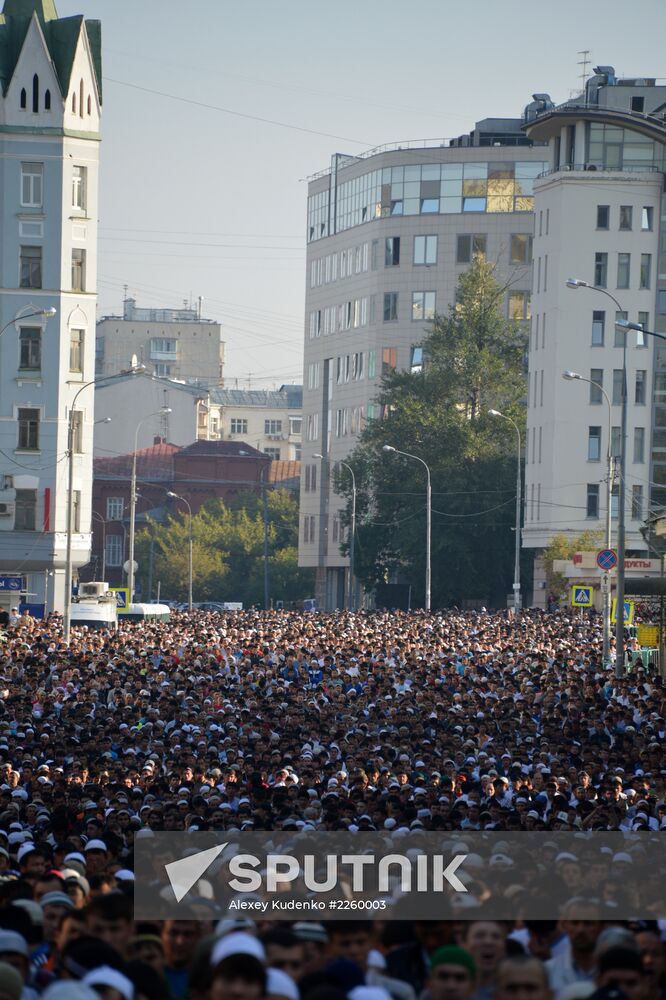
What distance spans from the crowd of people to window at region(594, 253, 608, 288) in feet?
102

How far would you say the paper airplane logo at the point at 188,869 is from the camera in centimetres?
1028

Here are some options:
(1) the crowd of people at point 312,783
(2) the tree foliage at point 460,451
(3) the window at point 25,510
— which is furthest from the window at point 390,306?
(1) the crowd of people at point 312,783

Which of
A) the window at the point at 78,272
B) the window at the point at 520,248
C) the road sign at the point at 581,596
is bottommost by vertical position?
the road sign at the point at 581,596

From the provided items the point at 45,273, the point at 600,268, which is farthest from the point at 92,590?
the point at 600,268

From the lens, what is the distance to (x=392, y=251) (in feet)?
337

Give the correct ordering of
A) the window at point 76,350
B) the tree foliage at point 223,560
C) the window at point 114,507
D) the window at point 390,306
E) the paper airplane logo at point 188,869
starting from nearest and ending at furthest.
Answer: the paper airplane logo at point 188,869
the window at point 76,350
the window at point 390,306
the tree foliage at point 223,560
the window at point 114,507

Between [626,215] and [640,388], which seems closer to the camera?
[626,215]

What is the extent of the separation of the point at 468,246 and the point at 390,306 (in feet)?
18.5

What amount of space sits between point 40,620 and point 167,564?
207ft

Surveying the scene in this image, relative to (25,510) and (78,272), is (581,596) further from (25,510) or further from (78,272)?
(78,272)

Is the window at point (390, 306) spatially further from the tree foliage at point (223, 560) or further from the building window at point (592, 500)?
the building window at point (592, 500)

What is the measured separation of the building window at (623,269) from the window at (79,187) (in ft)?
79.6

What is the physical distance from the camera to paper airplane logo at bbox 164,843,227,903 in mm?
10276

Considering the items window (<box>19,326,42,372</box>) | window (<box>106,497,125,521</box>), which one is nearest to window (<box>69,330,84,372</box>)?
window (<box>19,326,42,372</box>)
